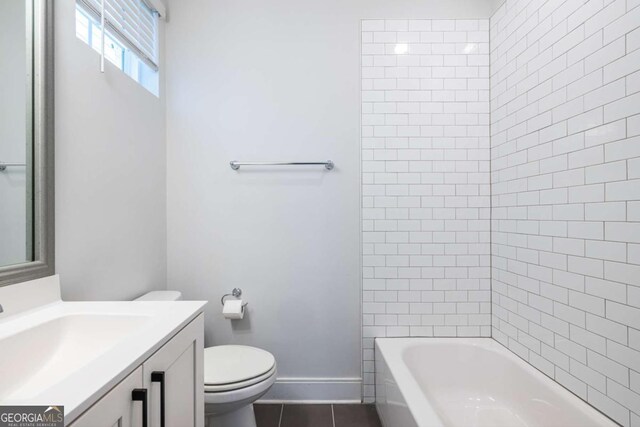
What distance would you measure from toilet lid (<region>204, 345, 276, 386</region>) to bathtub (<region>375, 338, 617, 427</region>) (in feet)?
2.05

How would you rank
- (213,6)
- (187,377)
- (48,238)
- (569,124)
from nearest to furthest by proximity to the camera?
1. (187,377)
2. (48,238)
3. (569,124)
4. (213,6)

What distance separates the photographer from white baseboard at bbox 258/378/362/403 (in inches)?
72.8

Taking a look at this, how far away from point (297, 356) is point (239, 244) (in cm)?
78

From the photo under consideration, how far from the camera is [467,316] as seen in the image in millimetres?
1857

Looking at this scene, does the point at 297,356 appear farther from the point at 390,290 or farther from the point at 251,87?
the point at 251,87

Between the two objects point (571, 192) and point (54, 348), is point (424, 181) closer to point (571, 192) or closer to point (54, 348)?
point (571, 192)

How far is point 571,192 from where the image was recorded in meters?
1.26

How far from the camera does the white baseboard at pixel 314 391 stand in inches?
72.8

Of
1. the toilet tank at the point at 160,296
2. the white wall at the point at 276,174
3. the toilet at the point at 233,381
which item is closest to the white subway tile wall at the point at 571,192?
the white wall at the point at 276,174

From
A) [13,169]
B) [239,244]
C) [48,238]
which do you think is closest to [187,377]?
[48,238]

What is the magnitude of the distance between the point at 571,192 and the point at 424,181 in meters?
0.73

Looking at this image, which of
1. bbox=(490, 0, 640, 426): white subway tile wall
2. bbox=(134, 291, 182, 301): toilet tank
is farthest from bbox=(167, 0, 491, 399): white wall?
bbox=(490, 0, 640, 426): white subway tile wall

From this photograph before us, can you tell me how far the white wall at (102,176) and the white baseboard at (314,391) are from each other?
0.98m

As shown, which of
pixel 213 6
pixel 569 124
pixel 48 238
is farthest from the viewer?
pixel 213 6
